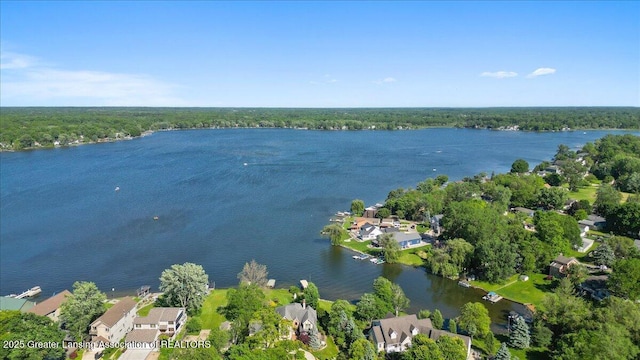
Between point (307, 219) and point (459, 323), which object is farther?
point (307, 219)

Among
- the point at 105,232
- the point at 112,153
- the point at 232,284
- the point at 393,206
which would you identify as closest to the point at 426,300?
the point at 232,284

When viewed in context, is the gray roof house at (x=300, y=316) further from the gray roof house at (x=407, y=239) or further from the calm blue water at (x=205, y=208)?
the gray roof house at (x=407, y=239)

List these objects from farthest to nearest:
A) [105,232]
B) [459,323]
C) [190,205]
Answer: [190,205] → [105,232] → [459,323]

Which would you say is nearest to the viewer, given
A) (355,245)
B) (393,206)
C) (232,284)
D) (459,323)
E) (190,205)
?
(459,323)

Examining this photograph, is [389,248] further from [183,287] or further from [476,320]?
[183,287]

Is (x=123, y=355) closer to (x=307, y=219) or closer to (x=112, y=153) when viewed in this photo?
(x=307, y=219)

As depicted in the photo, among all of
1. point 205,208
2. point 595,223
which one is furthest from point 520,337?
point 205,208
